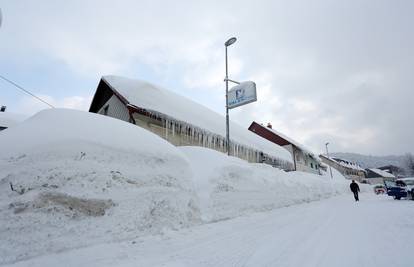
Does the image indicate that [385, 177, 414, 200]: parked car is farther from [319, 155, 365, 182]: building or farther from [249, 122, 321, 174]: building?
[319, 155, 365, 182]: building

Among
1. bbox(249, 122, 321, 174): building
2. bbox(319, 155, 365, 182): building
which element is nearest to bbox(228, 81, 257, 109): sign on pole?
bbox(249, 122, 321, 174): building

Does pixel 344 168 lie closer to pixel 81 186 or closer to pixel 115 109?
pixel 115 109

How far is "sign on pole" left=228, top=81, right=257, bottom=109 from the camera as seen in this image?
12.3m

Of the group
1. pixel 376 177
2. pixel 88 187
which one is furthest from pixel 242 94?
pixel 376 177

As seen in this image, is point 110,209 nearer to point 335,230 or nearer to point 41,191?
point 41,191

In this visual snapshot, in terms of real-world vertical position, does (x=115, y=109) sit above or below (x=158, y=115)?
above

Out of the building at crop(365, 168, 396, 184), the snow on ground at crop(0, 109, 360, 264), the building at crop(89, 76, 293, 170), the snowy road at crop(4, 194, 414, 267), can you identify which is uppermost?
A: the building at crop(365, 168, 396, 184)

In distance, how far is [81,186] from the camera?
4480 mm

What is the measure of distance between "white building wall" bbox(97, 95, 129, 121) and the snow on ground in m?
7.69

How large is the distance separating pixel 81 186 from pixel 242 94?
9.82 metres

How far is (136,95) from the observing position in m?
13.3

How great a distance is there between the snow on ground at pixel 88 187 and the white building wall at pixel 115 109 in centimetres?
769

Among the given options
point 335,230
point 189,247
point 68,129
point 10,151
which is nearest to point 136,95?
point 68,129

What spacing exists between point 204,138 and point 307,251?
11297 millimetres
